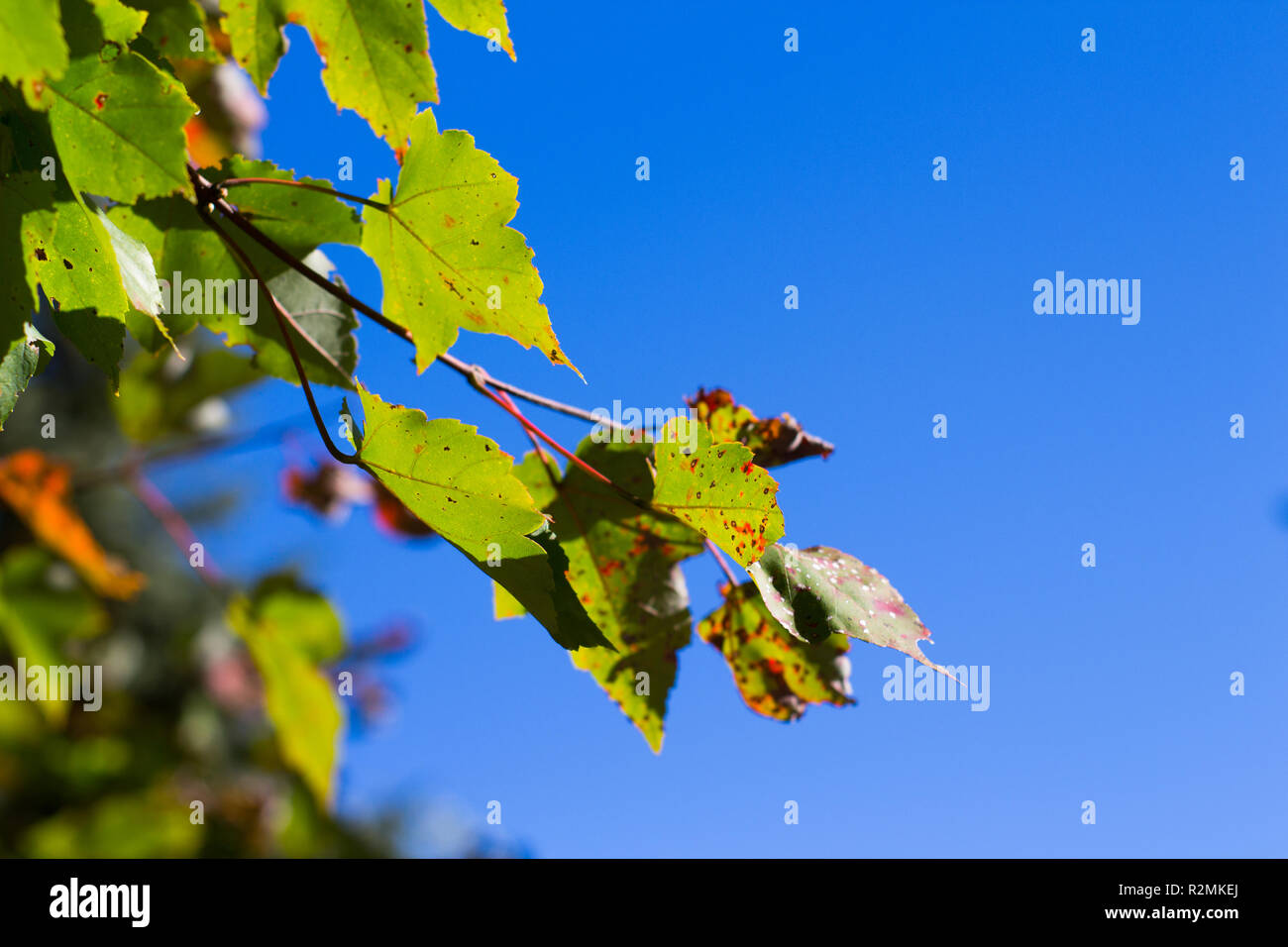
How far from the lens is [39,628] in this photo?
4.15 ft

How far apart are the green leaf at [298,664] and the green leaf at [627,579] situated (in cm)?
50

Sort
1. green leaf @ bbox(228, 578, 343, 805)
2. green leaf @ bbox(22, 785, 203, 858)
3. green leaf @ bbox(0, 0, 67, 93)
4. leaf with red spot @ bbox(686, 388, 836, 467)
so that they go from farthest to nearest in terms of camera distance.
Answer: green leaf @ bbox(22, 785, 203, 858) → green leaf @ bbox(228, 578, 343, 805) → leaf with red spot @ bbox(686, 388, 836, 467) → green leaf @ bbox(0, 0, 67, 93)

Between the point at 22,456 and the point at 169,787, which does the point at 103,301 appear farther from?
the point at 169,787

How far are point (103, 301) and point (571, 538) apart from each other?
355 millimetres

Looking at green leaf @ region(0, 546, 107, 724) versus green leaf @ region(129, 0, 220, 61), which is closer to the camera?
green leaf @ region(129, 0, 220, 61)

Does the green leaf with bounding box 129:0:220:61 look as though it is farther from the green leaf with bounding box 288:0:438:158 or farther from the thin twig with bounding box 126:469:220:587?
the thin twig with bounding box 126:469:220:587

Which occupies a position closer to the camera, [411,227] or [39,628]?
[411,227]

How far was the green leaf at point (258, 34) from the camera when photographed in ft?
1.84

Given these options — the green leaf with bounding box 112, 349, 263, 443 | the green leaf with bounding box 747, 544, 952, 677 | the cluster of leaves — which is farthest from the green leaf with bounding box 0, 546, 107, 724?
the green leaf with bounding box 747, 544, 952, 677

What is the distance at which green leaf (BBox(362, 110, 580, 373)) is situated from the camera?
542mm

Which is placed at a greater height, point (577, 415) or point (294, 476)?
point (294, 476)

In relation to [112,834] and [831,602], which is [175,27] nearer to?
[831,602]
